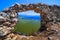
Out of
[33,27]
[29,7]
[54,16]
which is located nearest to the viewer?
[54,16]

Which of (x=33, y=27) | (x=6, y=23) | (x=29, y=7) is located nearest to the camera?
(x=6, y=23)

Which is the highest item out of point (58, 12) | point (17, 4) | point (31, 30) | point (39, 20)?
point (17, 4)

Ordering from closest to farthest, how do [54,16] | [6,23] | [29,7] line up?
[6,23], [54,16], [29,7]

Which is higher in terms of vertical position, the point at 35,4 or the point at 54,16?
the point at 35,4

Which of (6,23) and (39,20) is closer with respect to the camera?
(6,23)

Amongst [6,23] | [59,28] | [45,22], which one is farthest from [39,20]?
[6,23]

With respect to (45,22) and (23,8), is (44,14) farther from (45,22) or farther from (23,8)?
(23,8)

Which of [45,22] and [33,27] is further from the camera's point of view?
[33,27]

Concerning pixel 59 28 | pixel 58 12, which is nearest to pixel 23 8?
pixel 58 12

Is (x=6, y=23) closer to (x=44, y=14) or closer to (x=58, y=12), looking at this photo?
(x=44, y=14)
